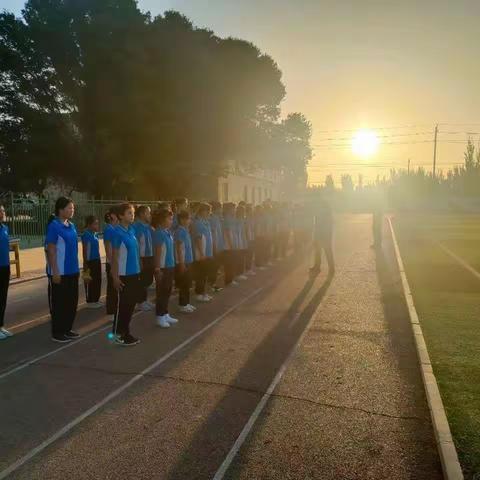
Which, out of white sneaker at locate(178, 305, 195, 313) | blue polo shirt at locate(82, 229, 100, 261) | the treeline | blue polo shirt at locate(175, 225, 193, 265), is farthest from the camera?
the treeline

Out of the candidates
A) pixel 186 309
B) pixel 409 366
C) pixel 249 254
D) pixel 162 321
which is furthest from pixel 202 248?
pixel 409 366

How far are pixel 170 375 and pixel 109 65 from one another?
33.3 meters

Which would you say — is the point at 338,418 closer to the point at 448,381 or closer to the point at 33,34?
the point at 448,381

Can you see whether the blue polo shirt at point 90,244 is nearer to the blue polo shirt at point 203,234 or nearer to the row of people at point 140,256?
the row of people at point 140,256

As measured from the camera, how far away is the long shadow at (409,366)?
3.88 meters

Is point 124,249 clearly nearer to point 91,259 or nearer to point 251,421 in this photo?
point 251,421

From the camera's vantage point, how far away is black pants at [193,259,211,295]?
1012 centimetres

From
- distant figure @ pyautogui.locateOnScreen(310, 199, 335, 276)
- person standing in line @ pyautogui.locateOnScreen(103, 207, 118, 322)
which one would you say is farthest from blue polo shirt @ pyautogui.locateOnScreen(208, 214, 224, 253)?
distant figure @ pyautogui.locateOnScreen(310, 199, 335, 276)

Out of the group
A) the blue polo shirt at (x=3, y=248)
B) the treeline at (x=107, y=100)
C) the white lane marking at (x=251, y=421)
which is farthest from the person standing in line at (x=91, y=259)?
the treeline at (x=107, y=100)

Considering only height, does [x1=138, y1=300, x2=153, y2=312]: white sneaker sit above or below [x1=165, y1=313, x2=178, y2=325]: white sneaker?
below

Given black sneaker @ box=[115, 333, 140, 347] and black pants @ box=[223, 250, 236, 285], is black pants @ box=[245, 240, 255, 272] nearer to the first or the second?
black pants @ box=[223, 250, 236, 285]

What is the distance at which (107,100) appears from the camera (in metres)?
35.7

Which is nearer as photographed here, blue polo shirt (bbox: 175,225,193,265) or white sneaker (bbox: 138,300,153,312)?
blue polo shirt (bbox: 175,225,193,265)

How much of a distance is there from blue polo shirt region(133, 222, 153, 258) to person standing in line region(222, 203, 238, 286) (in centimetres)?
239
